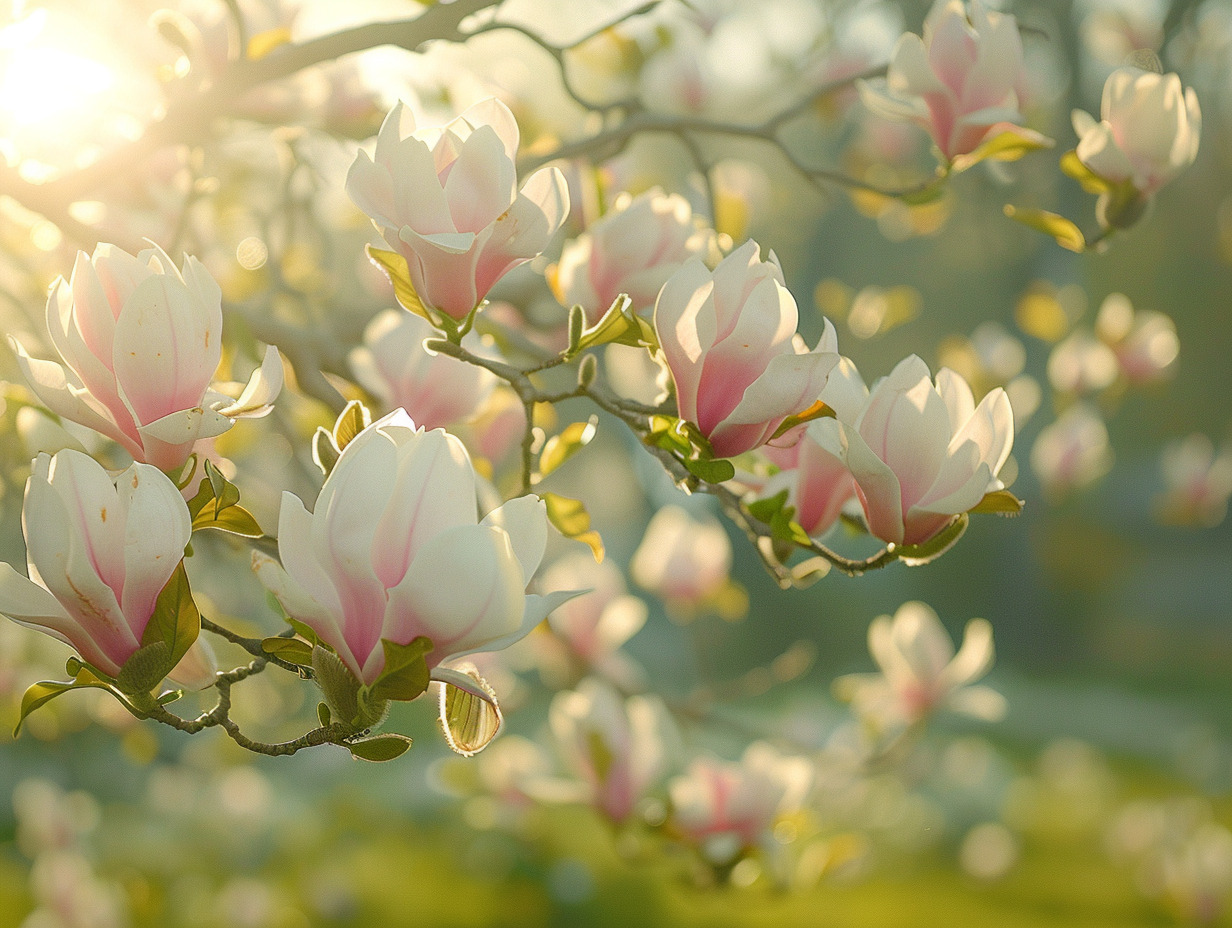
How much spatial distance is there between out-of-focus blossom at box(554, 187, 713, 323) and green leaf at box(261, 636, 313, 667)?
1.41 ft

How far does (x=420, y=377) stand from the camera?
986mm

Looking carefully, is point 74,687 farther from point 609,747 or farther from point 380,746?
point 609,747

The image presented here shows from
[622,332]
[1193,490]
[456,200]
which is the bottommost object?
[1193,490]

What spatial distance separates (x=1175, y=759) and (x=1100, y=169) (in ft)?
19.6

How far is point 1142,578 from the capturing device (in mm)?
10602

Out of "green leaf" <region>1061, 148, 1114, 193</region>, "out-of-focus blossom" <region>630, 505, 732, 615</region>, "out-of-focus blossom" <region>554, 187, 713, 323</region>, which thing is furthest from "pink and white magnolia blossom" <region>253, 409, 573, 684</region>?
"out-of-focus blossom" <region>630, 505, 732, 615</region>

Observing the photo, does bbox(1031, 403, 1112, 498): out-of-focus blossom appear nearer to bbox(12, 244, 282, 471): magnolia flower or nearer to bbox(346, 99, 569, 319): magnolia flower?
bbox(346, 99, 569, 319): magnolia flower

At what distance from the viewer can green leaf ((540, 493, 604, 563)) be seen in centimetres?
86

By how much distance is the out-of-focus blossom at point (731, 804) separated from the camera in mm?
1340

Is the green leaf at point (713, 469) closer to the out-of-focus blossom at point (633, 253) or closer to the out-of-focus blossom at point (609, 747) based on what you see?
the out-of-focus blossom at point (633, 253)

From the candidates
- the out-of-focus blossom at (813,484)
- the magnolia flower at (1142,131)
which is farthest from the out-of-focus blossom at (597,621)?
the magnolia flower at (1142,131)

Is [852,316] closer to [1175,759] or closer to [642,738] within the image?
[642,738]

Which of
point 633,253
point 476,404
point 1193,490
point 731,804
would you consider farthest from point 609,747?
point 1193,490

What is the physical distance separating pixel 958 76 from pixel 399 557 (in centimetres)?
76
